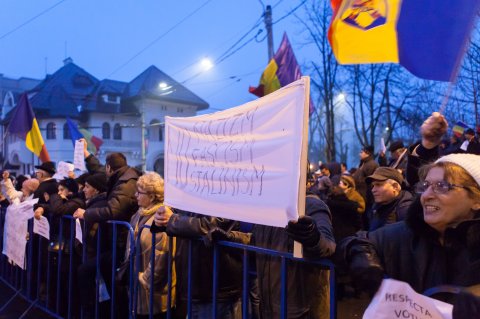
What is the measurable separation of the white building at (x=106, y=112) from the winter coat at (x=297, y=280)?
41.6 meters

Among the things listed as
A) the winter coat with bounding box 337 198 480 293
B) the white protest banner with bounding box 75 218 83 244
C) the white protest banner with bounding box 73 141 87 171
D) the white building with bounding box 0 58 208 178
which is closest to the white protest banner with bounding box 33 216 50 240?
the white protest banner with bounding box 75 218 83 244

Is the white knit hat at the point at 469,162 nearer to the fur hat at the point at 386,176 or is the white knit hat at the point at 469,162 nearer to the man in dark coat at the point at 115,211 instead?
the fur hat at the point at 386,176

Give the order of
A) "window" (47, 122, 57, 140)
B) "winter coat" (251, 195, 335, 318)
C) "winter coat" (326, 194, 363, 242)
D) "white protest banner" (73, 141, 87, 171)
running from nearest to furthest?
"winter coat" (251, 195, 335, 318) → "winter coat" (326, 194, 363, 242) → "white protest banner" (73, 141, 87, 171) → "window" (47, 122, 57, 140)

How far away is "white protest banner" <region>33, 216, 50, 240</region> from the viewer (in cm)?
546

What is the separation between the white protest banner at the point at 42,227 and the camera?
5.46 m

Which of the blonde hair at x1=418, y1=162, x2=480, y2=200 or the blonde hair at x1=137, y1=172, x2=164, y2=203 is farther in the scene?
the blonde hair at x1=137, y1=172, x2=164, y2=203

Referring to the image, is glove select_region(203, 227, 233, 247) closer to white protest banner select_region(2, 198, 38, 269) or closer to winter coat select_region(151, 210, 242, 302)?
winter coat select_region(151, 210, 242, 302)

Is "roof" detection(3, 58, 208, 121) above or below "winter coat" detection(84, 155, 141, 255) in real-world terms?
above

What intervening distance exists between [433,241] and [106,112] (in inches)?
1785

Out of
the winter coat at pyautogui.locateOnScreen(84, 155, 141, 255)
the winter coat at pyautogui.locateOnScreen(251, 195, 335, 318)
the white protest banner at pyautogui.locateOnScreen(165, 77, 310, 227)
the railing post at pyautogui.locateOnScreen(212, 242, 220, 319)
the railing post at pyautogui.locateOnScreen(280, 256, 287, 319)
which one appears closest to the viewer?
the white protest banner at pyautogui.locateOnScreen(165, 77, 310, 227)

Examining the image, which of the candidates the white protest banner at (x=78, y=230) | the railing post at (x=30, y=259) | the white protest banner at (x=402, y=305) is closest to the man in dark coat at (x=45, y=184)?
the railing post at (x=30, y=259)

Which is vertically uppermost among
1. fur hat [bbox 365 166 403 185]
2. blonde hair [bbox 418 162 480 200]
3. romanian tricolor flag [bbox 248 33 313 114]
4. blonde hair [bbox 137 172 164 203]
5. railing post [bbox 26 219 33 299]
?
romanian tricolor flag [bbox 248 33 313 114]

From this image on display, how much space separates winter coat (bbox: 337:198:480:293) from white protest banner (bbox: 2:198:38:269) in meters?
4.99

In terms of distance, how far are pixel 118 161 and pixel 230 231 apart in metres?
2.42
